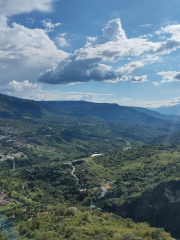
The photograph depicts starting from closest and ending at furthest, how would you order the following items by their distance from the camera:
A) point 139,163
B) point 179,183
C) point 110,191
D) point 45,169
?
1. point 179,183
2. point 110,191
3. point 139,163
4. point 45,169

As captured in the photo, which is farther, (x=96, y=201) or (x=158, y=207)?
(x=96, y=201)

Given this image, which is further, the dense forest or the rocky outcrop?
the rocky outcrop

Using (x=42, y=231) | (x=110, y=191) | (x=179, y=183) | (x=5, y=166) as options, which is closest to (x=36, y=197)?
(x=110, y=191)

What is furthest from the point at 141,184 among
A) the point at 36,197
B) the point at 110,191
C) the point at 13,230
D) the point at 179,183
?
the point at 13,230

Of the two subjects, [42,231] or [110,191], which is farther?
[110,191]

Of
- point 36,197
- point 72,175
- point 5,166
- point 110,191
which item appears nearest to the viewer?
point 36,197

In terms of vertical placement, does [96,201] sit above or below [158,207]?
below

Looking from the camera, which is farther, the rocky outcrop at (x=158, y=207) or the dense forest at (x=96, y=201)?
the rocky outcrop at (x=158, y=207)

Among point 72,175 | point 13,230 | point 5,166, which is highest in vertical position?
point 13,230

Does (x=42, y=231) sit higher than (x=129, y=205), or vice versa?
(x=42, y=231)

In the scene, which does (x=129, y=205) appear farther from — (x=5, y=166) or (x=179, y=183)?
(x=5, y=166)
